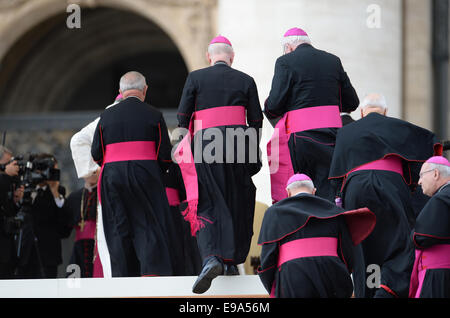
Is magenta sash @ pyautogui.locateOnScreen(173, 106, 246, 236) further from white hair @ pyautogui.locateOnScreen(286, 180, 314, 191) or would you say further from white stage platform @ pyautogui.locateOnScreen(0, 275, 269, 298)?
white hair @ pyautogui.locateOnScreen(286, 180, 314, 191)

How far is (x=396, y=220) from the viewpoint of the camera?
27.1ft

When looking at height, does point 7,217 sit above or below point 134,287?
above

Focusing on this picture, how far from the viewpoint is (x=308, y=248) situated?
746cm

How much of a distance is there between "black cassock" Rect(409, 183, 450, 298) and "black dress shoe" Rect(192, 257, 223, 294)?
1439mm

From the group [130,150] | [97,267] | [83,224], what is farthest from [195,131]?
[83,224]

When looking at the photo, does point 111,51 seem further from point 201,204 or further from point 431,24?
point 201,204

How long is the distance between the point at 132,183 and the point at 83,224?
7.11 feet

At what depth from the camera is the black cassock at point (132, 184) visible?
8.80m

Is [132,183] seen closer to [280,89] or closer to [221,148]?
[221,148]

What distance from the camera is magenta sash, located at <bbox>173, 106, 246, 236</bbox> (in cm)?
852

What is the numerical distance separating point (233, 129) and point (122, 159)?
0.97 metres

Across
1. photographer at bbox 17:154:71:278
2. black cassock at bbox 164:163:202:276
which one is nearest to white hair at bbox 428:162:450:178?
black cassock at bbox 164:163:202:276

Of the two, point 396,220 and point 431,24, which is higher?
point 431,24

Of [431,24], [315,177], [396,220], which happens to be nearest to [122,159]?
[315,177]
